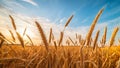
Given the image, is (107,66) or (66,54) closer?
(66,54)

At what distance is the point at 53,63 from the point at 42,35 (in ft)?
1.88

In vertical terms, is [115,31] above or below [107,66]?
above

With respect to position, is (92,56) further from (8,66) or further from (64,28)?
(8,66)

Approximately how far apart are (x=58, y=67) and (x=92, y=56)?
3.38 ft

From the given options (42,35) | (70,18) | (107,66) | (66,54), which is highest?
(70,18)

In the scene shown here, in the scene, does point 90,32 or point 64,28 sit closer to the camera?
point 90,32

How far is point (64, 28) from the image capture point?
8.68 ft

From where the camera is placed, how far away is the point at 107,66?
10.5 ft

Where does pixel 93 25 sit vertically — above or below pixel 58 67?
above

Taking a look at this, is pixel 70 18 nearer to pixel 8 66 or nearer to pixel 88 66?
pixel 88 66

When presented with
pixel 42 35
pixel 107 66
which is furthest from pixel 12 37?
pixel 107 66

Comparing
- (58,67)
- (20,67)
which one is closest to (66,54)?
(58,67)

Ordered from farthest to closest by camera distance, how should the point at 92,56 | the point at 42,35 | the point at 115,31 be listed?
1. the point at 92,56
2. the point at 115,31
3. the point at 42,35

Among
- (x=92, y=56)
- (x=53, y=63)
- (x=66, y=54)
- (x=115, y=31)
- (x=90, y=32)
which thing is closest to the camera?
(x=90, y=32)
